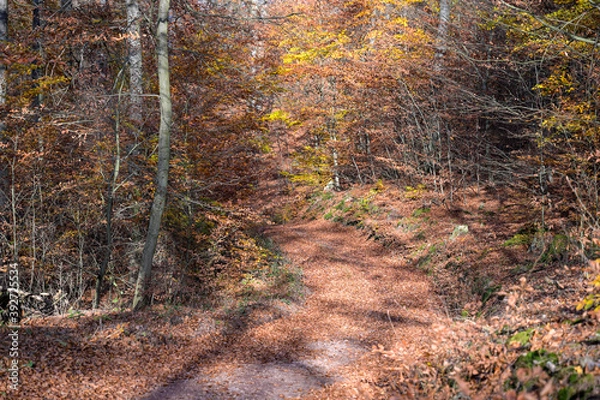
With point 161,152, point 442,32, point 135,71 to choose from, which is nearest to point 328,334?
point 161,152

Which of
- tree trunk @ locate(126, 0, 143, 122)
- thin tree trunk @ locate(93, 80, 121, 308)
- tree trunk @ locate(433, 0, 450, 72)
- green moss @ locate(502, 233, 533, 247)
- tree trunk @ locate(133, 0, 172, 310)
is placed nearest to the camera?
tree trunk @ locate(133, 0, 172, 310)

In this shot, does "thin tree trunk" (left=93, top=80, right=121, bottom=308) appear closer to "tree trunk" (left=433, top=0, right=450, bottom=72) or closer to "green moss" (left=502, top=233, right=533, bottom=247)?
"green moss" (left=502, top=233, right=533, bottom=247)

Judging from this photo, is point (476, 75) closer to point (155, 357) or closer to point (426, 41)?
point (426, 41)

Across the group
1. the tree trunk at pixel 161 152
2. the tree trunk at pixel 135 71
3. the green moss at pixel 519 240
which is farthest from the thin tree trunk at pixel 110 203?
the green moss at pixel 519 240

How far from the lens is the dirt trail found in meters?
6.27

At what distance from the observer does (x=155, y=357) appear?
6980mm

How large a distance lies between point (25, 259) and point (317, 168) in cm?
1505

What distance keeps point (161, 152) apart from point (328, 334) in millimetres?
4720

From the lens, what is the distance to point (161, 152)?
871 cm

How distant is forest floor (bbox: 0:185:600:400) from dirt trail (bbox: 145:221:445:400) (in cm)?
4

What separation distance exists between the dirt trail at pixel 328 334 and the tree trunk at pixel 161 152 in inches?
83.1

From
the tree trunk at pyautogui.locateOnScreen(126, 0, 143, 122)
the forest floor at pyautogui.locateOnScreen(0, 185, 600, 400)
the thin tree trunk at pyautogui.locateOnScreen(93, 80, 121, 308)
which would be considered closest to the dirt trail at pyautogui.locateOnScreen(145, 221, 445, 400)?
the forest floor at pyautogui.locateOnScreen(0, 185, 600, 400)

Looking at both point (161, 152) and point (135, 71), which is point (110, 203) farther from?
point (135, 71)

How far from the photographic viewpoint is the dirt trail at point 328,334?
6266 mm
